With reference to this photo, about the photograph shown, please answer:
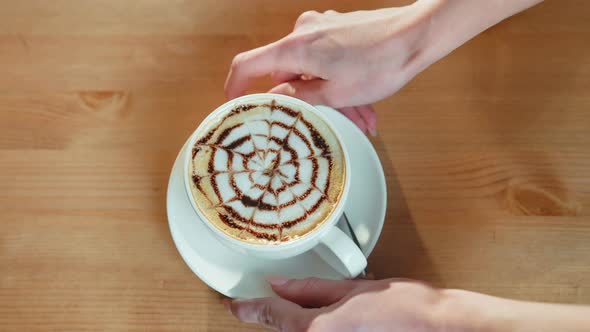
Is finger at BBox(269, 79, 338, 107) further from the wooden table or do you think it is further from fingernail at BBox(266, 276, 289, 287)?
fingernail at BBox(266, 276, 289, 287)

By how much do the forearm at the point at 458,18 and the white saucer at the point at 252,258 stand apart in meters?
0.17

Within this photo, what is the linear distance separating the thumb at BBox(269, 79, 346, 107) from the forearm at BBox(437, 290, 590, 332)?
310 millimetres

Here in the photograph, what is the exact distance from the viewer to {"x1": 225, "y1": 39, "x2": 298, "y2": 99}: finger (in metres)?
0.71

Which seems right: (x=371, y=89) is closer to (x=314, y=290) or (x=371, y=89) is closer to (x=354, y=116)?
(x=354, y=116)

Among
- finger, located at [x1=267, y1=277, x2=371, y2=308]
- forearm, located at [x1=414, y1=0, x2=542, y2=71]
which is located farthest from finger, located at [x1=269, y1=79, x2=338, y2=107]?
finger, located at [x1=267, y1=277, x2=371, y2=308]

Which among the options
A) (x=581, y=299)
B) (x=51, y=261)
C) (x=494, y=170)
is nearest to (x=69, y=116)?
(x=51, y=261)

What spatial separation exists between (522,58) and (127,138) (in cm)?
66

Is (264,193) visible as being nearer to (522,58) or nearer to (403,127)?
(403,127)

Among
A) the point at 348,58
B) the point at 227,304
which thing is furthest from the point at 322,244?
the point at 348,58

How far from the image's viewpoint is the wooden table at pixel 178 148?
71 cm

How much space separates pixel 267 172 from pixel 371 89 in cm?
20

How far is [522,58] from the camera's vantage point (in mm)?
794

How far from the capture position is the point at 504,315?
1.77 ft

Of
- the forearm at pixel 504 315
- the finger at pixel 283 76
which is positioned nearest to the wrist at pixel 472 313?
the forearm at pixel 504 315
